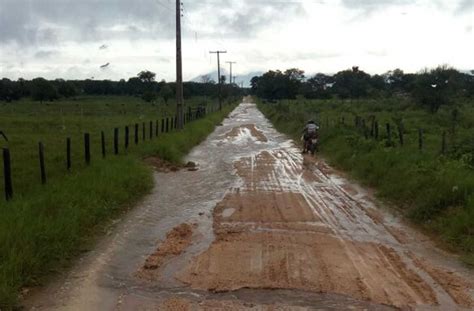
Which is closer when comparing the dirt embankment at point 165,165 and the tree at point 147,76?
the dirt embankment at point 165,165

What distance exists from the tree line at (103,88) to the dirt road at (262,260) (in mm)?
83273

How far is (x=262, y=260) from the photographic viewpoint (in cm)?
738

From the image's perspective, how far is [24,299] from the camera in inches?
240

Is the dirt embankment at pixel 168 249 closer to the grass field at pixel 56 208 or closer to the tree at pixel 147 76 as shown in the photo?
the grass field at pixel 56 208

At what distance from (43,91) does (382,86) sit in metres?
64.6

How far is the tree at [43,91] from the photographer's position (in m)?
94.3

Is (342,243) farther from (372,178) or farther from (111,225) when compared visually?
(372,178)

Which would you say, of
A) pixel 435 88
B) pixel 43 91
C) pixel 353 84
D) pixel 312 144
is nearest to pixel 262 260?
pixel 312 144

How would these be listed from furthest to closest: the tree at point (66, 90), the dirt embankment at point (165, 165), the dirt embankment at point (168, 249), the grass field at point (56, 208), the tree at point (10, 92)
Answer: the tree at point (10, 92)
the tree at point (66, 90)
the dirt embankment at point (165, 165)
the dirt embankment at point (168, 249)
the grass field at point (56, 208)

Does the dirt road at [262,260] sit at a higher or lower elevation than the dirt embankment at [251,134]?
higher

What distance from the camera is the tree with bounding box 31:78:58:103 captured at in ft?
309

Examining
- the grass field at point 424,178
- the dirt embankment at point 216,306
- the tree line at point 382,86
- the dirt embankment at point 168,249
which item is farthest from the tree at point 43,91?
the dirt embankment at point 216,306

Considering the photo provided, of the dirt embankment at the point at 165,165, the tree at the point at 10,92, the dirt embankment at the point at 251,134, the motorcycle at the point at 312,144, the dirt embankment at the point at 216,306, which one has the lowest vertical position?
the dirt embankment at the point at 251,134

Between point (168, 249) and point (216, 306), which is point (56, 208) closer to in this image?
point (168, 249)
